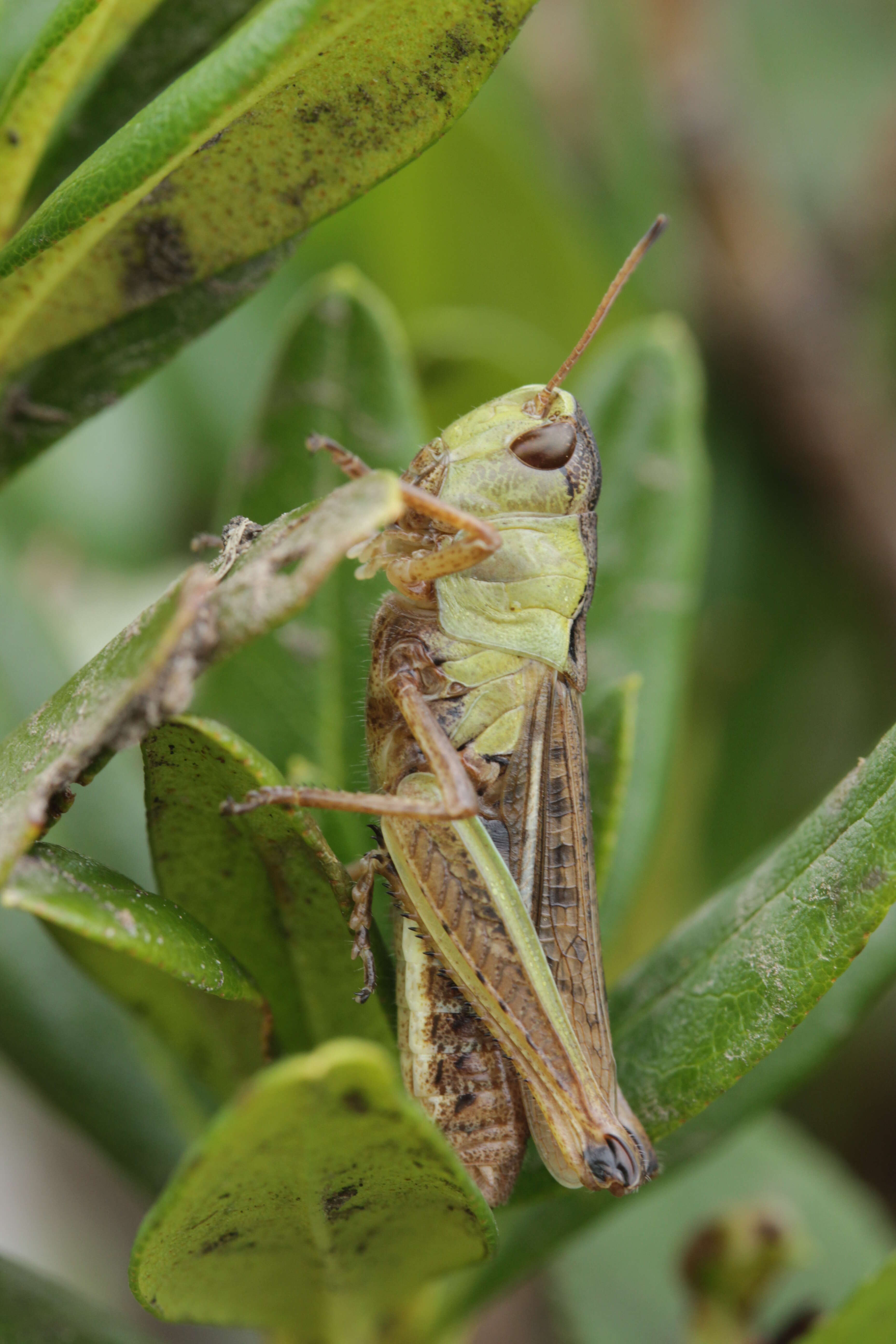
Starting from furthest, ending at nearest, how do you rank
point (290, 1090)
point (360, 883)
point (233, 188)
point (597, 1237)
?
point (597, 1237) < point (360, 883) < point (233, 188) < point (290, 1090)

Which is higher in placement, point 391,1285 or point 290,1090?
point 290,1090

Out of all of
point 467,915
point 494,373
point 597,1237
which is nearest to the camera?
point 467,915

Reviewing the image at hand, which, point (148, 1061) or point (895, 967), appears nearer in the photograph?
point (895, 967)

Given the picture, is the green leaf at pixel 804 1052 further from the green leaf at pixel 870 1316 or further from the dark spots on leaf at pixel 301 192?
the dark spots on leaf at pixel 301 192

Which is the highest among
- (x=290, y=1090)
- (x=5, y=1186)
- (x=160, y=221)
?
(x=160, y=221)

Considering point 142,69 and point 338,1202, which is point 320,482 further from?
point 338,1202

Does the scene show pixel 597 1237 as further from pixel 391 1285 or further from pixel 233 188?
pixel 233 188

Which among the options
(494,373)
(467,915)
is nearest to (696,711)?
(494,373)

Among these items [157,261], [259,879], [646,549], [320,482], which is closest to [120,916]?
[259,879]

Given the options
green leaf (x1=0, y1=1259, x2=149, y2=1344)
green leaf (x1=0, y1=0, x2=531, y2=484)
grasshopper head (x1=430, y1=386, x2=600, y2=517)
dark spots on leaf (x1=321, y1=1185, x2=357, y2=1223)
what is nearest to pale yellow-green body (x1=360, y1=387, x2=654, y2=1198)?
grasshopper head (x1=430, y1=386, x2=600, y2=517)
